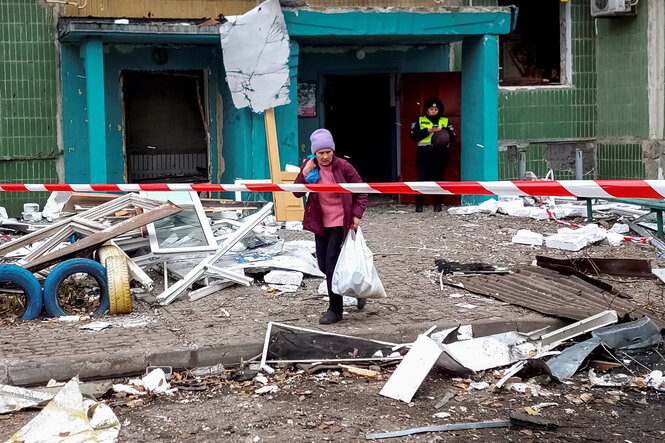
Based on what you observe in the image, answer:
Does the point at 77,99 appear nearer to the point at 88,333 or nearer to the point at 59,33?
the point at 59,33

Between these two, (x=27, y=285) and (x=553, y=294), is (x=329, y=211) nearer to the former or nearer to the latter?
(x=553, y=294)

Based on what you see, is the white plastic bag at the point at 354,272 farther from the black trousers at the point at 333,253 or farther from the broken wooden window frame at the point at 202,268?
the broken wooden window frame at the point at 202,268

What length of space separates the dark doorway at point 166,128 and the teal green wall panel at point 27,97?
1.62 meters

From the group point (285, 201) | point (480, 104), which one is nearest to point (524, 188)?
point (285, 201)

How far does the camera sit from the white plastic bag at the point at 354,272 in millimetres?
7336

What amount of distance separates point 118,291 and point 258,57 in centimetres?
731

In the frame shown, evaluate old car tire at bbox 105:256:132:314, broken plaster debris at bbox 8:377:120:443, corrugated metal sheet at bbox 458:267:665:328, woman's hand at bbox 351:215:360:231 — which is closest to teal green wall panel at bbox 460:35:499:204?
corrugated metal sheet at bbox 458:267:665:328

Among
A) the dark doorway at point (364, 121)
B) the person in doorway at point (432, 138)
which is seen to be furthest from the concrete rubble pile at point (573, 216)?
the dark doorway at point (364, 121)

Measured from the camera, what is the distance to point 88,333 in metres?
7.33

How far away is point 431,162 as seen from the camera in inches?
614

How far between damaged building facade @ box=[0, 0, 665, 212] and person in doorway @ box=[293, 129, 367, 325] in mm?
7376

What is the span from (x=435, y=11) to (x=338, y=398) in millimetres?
10474

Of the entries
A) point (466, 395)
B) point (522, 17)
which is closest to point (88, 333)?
point (466, 395)

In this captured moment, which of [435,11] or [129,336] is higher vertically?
[435,11]
